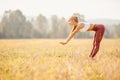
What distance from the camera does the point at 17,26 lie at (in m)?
92.1

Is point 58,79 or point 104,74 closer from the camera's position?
point 58,79

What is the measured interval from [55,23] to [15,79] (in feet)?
375

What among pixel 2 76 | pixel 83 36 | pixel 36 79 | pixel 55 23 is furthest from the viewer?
pixel 55 23

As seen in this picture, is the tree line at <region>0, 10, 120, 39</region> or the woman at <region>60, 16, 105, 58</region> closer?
the woman at <region>60, 16, 105, 58</region>

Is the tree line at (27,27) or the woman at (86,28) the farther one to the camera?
the tree line at (27,27)

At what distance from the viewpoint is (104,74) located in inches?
252

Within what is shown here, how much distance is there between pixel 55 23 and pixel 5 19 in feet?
99.9

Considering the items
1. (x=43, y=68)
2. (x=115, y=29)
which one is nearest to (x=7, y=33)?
(x=115, y=29)

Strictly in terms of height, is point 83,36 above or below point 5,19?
below

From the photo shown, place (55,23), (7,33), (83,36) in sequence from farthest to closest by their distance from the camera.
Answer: (55,23) < (83,36) < (7,33)

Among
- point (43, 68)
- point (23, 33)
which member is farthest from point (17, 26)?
point (43, 68)

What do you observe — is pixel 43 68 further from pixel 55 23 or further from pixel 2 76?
pixel 55 23

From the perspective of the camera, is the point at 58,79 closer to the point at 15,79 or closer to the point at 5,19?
the point at 15,79

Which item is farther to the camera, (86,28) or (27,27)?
(27,27)
